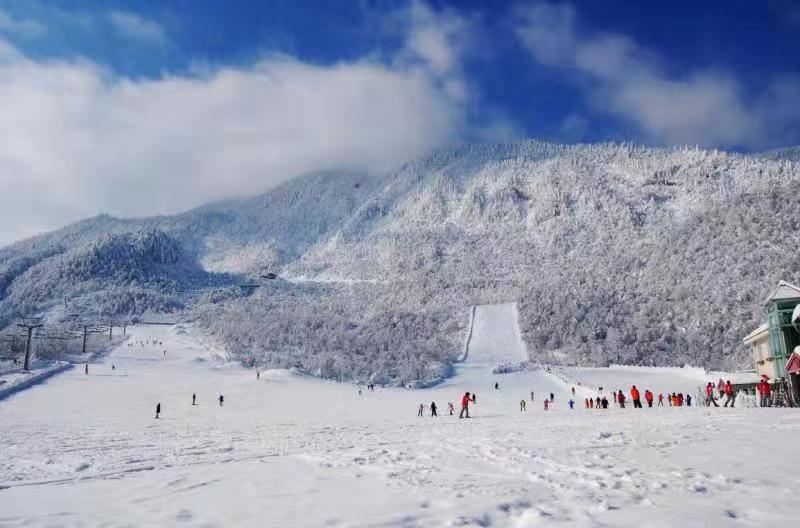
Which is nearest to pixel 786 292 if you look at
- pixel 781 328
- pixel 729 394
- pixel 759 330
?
pixel 781 328

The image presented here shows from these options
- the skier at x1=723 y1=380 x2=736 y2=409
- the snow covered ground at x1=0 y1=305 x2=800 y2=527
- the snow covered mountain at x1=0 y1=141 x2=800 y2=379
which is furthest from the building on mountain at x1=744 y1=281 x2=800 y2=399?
the snow covered mountain at x1=0 y1=141 x2=800 y2=379

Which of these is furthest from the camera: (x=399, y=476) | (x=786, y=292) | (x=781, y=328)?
(x=786, y=292)

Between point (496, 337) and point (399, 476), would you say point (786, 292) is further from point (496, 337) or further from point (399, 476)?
point (496, 337)

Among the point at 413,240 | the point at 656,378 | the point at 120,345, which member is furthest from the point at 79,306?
the point at 656,378

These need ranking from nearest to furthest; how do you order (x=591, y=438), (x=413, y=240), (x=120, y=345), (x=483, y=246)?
1. (x=591, y=438)
2. (x=120, y=345)
3. (x=483, y=246)
4. (x=413, y=240)

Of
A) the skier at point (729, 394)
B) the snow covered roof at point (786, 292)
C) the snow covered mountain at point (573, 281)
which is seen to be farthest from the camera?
the snow covered mountain at point (573, 281)

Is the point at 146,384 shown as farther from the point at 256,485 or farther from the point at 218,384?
the point at 256,485

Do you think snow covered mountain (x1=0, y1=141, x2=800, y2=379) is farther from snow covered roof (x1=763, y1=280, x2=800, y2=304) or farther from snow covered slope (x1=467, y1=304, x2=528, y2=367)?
snow covered roof (x1=763, y1=280, x2=800, y2=304)

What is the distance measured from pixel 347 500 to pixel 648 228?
16902 centimetres

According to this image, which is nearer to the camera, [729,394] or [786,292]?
[729,394]

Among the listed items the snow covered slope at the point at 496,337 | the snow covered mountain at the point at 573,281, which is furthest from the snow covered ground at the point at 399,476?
the snow covered slope at the point at 496,337

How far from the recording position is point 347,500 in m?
7.09

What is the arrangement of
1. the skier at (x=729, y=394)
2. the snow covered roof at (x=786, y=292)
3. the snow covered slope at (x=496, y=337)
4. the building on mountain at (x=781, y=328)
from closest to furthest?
the skier at (x=729, y=394) → the building on mountain at (x=781, y=328) → the snow covered roof at (x=786, y=292) → the snow covered slope at (x=496, y=337)

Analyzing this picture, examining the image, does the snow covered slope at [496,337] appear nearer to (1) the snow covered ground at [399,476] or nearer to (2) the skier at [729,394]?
(2) the skier at [729,394]
